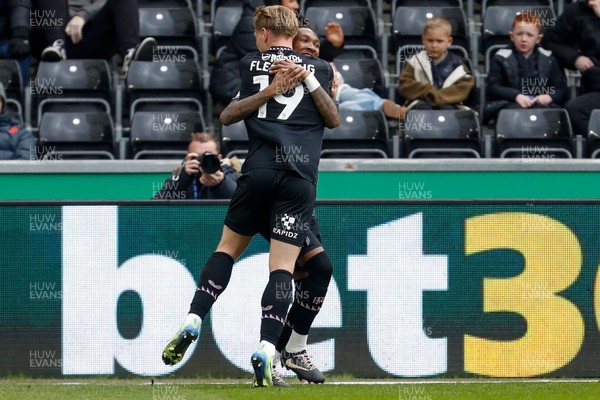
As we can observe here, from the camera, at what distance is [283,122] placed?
627cm

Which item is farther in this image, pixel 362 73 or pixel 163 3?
pixel 163 3

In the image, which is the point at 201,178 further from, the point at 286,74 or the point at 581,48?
the point at 581,48

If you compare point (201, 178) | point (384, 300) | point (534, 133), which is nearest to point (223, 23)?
point (534, 133)

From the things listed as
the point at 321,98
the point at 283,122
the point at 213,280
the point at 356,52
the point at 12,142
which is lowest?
the point at 213,280

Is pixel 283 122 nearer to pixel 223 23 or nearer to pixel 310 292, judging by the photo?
pixel 310 292

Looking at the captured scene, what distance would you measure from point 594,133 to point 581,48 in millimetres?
1188

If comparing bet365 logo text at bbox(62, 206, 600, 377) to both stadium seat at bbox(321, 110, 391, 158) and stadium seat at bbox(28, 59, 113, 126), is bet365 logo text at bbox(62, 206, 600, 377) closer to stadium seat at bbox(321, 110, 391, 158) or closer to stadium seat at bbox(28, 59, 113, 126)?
stadium seat at bbox(321, 110, 391, 158)

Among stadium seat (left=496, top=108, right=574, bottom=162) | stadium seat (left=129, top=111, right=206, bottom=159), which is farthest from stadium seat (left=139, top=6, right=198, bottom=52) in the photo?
stadium seat (left=496, top=108, right=574, bottom=162)

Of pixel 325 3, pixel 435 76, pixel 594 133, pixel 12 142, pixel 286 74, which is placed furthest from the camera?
pixel 325 3

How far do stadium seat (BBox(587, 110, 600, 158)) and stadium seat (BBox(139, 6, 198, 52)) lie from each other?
3621 mm

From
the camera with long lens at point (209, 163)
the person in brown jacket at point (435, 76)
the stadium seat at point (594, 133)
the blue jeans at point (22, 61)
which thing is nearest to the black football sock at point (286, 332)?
the camera with long lens at point (209, 163)

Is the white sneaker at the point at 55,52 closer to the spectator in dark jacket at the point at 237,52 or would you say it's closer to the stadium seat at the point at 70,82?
the stadium seat at the point at 70,82

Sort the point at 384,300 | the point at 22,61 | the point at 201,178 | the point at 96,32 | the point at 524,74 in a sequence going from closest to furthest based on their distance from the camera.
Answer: the point at 384,300 → the point at 201,178 → the point at 524,74 → the point at 22,61 → the point at 96,32

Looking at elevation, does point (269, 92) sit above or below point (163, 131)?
above
